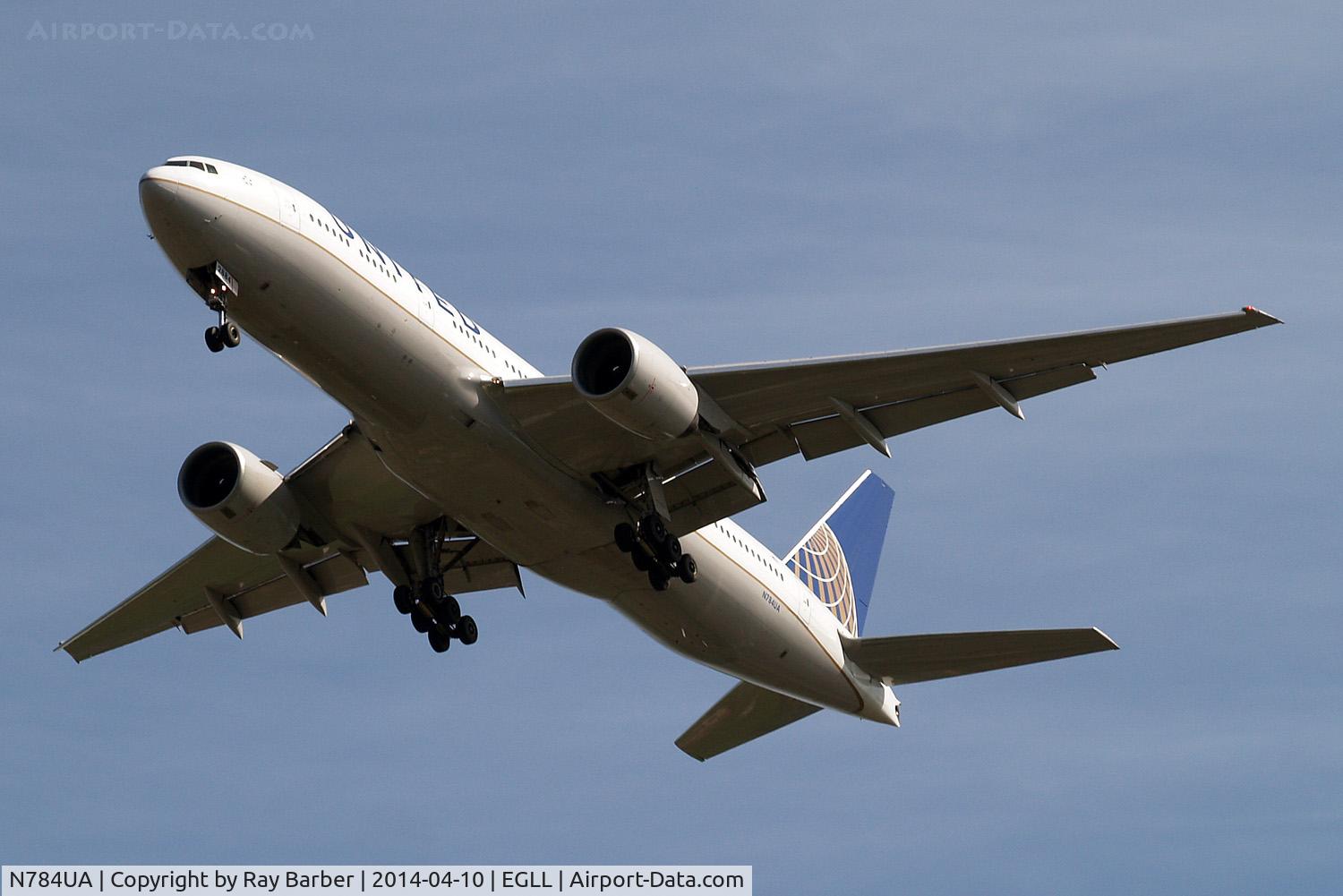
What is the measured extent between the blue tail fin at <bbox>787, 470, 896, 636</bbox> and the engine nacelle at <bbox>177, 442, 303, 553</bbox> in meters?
9.62

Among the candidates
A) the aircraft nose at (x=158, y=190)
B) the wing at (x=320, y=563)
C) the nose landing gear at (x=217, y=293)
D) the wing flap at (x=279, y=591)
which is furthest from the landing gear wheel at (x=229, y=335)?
the wing flap at (x=279, y=591)

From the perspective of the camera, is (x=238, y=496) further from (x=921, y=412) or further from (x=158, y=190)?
(x=921, y=412)

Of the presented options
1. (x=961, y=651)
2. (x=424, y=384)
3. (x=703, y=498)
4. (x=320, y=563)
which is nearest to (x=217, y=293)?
(x=424, y=384)

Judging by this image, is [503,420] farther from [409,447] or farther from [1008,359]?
[1008,359]

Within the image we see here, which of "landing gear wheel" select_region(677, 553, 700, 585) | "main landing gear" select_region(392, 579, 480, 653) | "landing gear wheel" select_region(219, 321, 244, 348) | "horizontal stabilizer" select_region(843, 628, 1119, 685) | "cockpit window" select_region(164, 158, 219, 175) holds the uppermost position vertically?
"cockpit window" select_region(164, 158, 219, 175)

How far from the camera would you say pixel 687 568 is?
29.3 meters

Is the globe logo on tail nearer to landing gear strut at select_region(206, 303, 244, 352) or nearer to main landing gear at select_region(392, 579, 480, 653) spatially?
main landing gear at select_region(392, 579, 480, 653)

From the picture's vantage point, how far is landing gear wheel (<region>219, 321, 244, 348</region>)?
25.3m

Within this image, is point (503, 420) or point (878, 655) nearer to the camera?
point (503, 420)

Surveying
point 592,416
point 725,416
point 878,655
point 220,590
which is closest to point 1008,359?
point 725,416

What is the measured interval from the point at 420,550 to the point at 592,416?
17.6 feet

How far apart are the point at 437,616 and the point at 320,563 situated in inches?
126

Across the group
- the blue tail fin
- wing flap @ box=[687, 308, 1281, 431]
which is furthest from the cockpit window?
the blue tail fin

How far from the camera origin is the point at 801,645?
106ft
